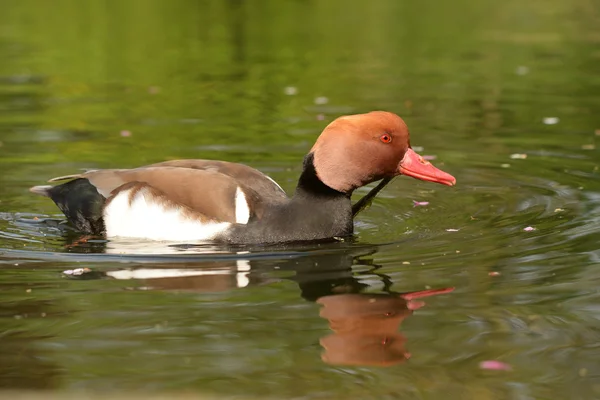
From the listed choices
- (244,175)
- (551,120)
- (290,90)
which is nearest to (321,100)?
(290,90)

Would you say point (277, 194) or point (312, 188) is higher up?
point (312, 188)

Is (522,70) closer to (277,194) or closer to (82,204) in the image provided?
(277,194)

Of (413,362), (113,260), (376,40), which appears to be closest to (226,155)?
(113,260)

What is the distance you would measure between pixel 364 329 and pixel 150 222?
2637 mm

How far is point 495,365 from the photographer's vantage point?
5.52 metres

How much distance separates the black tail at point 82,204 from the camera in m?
8.51

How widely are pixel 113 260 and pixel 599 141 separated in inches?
249

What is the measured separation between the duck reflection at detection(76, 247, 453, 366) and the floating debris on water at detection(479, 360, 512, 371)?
15.5 inches

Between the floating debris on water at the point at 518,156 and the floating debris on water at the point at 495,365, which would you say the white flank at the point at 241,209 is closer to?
the floating debris on water at the point at 495,365

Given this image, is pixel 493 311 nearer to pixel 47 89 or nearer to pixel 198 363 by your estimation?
pixel 198 363

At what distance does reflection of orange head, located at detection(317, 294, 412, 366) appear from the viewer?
18.6 ft

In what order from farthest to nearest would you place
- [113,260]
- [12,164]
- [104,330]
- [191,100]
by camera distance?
[191,100] < [12,164] < [113,260] < [104,330]

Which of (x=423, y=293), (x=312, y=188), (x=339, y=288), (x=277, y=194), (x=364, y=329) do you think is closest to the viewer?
(x=364, y=329)

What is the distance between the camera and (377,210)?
938 centimetres
